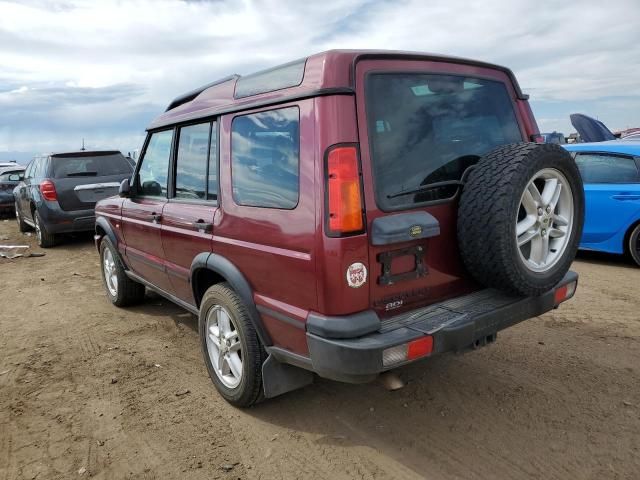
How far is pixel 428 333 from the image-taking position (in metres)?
2.36

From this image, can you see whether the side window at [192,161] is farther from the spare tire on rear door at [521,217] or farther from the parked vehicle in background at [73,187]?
the parked vehicle in background at [73,187]

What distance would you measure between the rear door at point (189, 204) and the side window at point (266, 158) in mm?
275

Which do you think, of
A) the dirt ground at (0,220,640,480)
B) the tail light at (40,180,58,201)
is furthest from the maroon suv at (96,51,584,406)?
Result: the tail light at (40,180,58,201)

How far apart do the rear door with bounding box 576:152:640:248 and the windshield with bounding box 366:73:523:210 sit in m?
4.15

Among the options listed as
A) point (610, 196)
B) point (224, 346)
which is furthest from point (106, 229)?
point (610, 196)

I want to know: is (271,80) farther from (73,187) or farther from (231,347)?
(73,187)

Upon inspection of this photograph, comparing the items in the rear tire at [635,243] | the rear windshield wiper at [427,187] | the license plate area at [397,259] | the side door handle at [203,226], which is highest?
the rear windshield wiper at [427,187]

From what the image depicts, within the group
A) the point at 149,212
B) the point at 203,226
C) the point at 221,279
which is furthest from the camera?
the point at 149,212

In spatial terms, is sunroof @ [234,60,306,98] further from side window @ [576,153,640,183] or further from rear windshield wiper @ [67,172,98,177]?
rear windshield wiper @ [67,172,98,177]

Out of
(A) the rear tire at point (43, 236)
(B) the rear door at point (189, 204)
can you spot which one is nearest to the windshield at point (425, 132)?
(B) the rear door at point (189, 204)

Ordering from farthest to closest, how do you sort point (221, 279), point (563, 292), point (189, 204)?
point (189, 204) < point (221, 279) < point (563, 292)

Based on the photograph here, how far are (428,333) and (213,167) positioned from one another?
1718 mm

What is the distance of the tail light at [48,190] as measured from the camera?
863 centimetres

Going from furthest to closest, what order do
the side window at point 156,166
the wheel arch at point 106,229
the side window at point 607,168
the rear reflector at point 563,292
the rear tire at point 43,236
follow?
the rear tire at point 43,236 < the side window at point 607,168 < the wheel arch at point 106,229 < the side window at point 156,166 < the rear reflector at point 563,292
